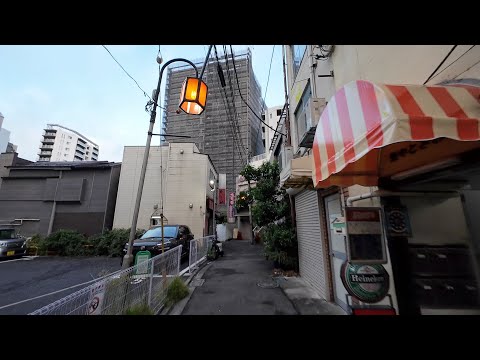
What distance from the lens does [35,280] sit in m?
7.34

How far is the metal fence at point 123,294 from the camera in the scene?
2248 mm

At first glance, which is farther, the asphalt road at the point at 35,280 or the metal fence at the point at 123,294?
the asphalt road at the point at 35,280

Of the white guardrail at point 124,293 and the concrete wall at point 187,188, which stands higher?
the concrete wall at point 187,188

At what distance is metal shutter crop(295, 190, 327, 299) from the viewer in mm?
5332

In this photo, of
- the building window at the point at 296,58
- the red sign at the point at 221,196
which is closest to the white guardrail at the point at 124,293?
the building window at the point at 296,58

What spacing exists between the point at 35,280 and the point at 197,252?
5773 mm

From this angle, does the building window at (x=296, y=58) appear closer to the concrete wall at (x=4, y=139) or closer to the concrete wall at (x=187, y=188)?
the concrete wall at (x=187, y=188)

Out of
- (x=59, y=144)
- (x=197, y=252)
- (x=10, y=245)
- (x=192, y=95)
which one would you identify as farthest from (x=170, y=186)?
(x=59, y=144)

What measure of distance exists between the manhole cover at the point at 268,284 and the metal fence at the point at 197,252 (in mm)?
2904

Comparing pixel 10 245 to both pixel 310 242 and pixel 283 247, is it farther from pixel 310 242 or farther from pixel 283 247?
pixel 310 242

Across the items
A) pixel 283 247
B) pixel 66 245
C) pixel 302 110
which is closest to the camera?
pixel 302 110

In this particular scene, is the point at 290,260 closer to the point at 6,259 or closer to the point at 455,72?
the point at 455,72

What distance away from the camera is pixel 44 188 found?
53.4ft
